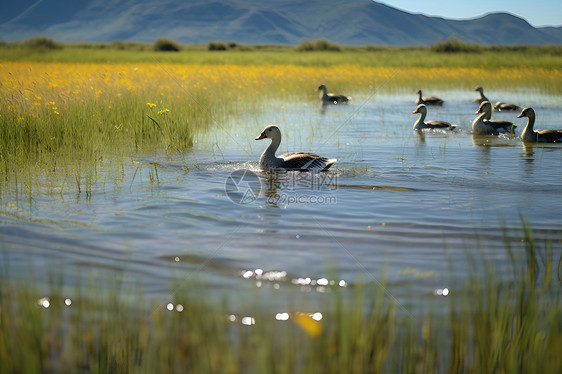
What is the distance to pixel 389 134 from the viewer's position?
1498 cm

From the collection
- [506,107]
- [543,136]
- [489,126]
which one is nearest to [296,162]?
[543,136]

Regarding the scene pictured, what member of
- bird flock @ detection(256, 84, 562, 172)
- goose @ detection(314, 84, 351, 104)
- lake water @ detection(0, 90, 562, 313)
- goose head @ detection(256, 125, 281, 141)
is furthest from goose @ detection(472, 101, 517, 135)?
goose @ detection(314, 84, 351, 104)

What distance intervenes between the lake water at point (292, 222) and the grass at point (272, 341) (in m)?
0.29

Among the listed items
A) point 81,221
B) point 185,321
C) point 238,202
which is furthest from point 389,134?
point 185,321

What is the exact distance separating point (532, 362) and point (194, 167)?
26.0 ft

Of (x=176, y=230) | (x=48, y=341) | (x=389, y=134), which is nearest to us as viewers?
(x=48, y=341)

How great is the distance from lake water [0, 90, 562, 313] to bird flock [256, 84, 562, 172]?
26cm

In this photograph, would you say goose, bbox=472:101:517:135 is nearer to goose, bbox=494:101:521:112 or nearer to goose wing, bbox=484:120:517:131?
goose wing, bbox=484:120:517:131

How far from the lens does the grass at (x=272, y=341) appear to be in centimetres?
304

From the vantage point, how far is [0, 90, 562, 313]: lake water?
480cm

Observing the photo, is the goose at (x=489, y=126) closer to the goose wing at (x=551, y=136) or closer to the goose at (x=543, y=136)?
the goose at (x=543, y=136)

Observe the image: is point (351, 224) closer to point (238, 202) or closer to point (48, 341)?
point (238, 202)

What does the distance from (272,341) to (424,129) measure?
13.2 meters

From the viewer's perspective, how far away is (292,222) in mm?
6734
